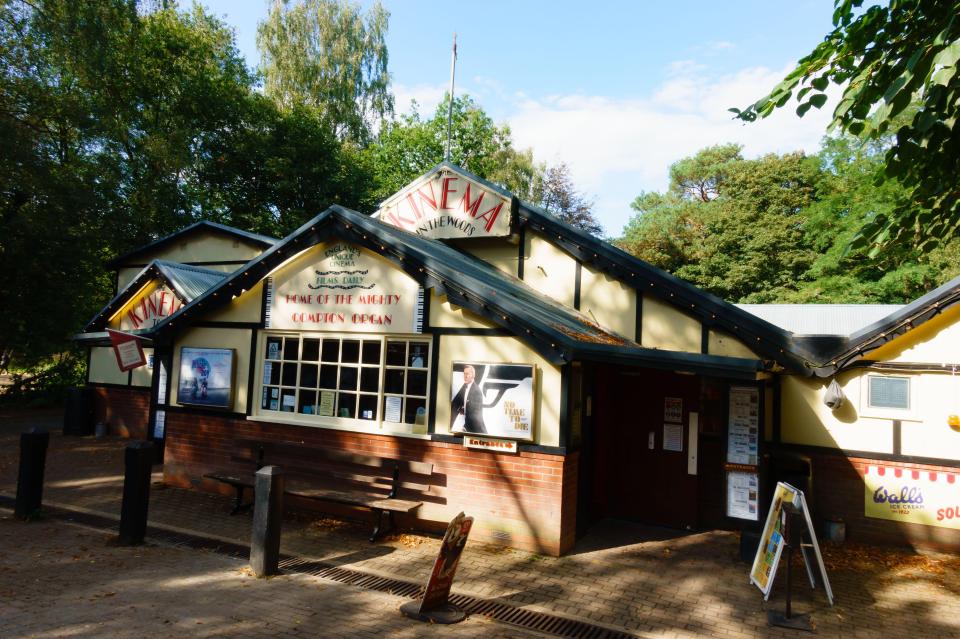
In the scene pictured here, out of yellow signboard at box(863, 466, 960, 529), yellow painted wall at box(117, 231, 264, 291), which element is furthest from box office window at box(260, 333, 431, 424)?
yellow painted wall at box(117, 231, 264, 291)

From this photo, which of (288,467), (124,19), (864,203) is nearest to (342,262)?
(288,467)

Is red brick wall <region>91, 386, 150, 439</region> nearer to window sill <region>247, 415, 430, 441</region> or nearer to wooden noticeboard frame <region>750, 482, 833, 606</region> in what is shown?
window sill <region>247, 415, 430, 441</region>

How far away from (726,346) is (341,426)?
5457 mm

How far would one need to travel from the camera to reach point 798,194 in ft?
97.2

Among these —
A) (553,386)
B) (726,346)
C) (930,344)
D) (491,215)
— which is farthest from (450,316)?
(930,344)

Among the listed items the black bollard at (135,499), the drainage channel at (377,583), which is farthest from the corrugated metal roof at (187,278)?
the black bollard at (135,499)

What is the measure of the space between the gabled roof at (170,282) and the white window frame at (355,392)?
15.4 feet

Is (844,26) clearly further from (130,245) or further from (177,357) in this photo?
(130,245)

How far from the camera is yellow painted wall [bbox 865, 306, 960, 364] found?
7.87m

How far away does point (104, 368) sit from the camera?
1673 cm

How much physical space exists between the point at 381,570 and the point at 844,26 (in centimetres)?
696

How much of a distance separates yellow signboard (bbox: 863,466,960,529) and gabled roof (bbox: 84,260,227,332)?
1225cm

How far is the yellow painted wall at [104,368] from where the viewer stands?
16.5 m

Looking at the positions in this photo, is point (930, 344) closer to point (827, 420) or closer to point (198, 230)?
point (827, 420)
